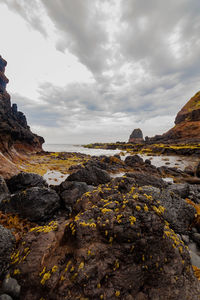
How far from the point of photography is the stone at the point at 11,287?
266 cm

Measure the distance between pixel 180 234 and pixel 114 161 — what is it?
19484 mm

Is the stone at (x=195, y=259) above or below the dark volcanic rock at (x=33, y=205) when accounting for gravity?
below

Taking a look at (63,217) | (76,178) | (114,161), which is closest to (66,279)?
(63,217)

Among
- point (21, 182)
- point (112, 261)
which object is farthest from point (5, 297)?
point (21, 182)

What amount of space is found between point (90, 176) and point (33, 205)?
599cm

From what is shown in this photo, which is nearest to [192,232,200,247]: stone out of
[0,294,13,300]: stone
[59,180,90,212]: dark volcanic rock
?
[59,180,90,212]: dark volcanic rock

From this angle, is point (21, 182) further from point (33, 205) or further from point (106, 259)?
point (106, 259)

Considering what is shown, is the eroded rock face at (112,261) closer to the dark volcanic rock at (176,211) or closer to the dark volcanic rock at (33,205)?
the dark volcanic rock at (176,211)

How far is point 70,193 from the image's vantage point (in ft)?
25.5

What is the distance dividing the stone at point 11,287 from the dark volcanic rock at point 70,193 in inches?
172

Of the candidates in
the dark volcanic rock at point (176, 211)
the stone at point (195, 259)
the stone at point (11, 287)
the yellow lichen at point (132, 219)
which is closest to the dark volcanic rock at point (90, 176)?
the dark volcanic rock at point (176, 211)

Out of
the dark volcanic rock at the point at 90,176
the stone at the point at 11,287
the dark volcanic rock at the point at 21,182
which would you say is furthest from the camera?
the dark volcanic rock at the point at 90,176

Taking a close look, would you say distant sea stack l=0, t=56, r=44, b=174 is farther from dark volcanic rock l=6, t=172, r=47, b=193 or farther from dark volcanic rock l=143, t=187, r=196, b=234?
dark volcanic rock l=143, t=187, r=196, b=234

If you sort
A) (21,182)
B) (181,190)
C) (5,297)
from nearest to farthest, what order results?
(5,297) < (21,182) < (181,190)
